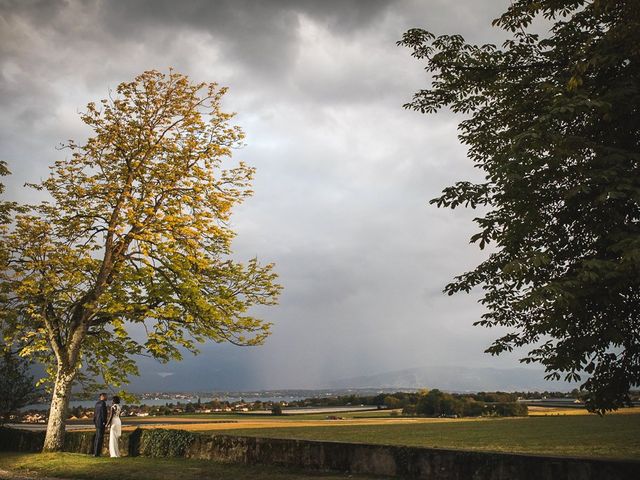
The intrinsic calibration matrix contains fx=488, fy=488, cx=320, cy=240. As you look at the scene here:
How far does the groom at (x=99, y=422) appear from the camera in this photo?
20.1 metres

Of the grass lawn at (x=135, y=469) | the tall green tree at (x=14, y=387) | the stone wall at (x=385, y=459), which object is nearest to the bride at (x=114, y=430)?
the stone wall at (x=385, y=459)

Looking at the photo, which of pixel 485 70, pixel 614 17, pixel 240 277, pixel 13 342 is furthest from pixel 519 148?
pixel 13 342

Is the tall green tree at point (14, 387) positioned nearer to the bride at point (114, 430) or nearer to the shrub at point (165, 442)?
the bride at point (114, 430)

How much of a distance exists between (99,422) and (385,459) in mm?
13279

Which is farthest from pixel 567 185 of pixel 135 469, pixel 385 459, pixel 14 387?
pixel 14 387

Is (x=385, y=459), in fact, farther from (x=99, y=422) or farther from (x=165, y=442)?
(x=99, y=422)

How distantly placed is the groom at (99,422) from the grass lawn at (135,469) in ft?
2.16

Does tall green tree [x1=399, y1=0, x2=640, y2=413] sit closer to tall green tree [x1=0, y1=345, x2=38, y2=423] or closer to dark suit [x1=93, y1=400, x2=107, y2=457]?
dark suit [x1=93, y1=400, x2=107, y2=457]

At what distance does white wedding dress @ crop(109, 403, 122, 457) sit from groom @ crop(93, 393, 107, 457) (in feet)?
2.11

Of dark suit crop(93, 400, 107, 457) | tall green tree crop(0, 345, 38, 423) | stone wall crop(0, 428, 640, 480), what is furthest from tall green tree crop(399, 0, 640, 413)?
tall green tree crop(0, 345, 38, 423)

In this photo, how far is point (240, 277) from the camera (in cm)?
2197

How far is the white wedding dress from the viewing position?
64.6ft

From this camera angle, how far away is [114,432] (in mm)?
19750

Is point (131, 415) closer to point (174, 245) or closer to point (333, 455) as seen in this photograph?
point (174, 245)
